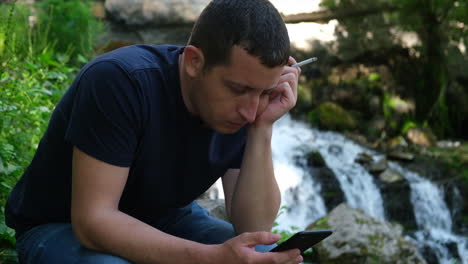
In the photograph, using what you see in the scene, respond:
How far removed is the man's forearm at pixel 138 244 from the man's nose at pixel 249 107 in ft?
1.69

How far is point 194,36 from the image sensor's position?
218 centimetres

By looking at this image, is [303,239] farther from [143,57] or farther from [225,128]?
[143,57]

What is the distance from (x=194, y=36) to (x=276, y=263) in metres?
0.88

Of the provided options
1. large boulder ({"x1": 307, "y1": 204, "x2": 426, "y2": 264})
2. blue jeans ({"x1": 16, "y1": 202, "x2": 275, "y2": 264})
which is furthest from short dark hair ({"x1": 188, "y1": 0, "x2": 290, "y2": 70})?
large boulder ({"x1": 307, "y1": 204, "x2": 426, "y2": 264})

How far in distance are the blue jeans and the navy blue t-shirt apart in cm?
8

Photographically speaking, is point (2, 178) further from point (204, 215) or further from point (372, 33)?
point (372, 33)

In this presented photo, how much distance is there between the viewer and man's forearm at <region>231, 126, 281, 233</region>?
2.43 metres

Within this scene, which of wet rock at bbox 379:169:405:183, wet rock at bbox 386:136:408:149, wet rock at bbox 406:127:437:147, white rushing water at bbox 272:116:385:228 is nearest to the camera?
white rushing water at bbox 272:116:385:228

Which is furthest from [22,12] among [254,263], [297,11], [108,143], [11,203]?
[297,11]

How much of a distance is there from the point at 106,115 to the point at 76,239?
0.47 metres

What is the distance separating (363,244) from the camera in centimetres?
477

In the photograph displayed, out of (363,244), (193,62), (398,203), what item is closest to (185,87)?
(193,62)

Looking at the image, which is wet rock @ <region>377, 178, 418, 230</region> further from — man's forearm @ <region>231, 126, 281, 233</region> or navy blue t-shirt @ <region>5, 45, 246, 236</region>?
navy blue t-shirt @ <region>5, 45, 246, 236</region>

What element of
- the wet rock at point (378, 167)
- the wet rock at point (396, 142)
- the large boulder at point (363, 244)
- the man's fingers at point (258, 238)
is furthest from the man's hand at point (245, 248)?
the wet rock at point (396, 142)
